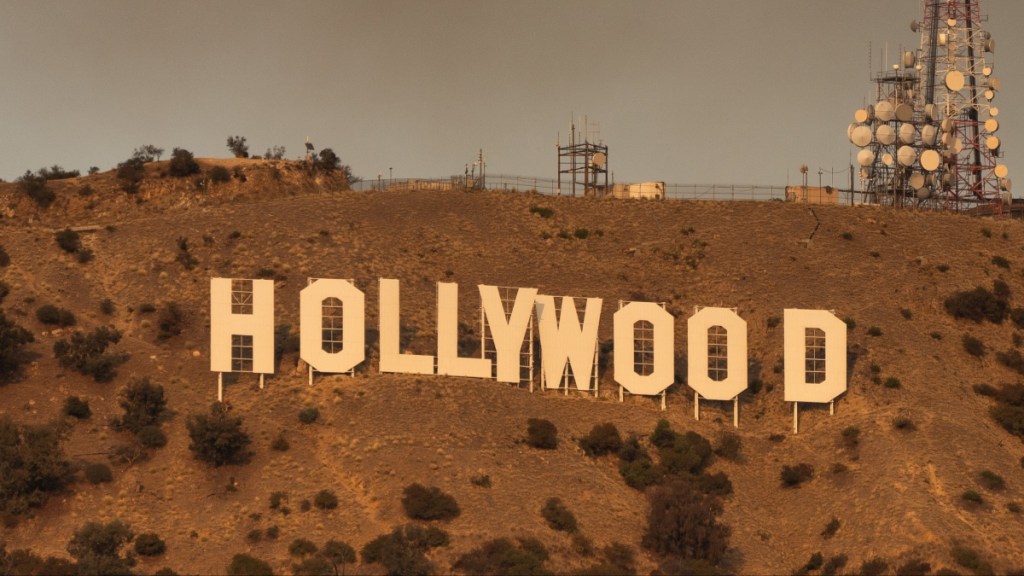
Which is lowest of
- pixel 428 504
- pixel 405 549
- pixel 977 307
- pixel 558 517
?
pixel 405 549

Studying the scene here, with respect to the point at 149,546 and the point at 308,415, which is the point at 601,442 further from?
the point at 149,546

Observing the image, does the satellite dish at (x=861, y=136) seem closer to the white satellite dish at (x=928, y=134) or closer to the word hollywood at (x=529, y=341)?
the white satellite dish at (x=928, y=134)

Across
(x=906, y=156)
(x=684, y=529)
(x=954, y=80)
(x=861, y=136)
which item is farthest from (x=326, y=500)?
(x=954, y=80)

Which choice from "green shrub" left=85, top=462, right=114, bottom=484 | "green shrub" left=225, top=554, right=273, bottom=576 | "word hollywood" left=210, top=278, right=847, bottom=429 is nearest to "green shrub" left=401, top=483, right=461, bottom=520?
"green shrub" left=225, top=554, right=273, bottom=576

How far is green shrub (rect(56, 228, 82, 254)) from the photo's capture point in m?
102

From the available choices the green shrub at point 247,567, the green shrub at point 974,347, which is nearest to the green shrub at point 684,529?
the green shrub at point 247,567

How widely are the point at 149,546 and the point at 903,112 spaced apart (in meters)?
63.6

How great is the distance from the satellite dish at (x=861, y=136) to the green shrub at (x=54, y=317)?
174 ft

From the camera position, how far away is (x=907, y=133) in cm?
11531

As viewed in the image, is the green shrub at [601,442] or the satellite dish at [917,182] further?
the satellite dish at [917,182]

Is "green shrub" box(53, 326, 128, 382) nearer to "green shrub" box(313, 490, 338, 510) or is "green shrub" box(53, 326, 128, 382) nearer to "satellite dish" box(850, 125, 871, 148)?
"green shrub" box(313, 490, 338, 510)

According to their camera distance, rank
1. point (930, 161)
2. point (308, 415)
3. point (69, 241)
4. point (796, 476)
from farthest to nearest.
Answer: point (930, 161), point (69, 241), point (796, 476), point (308, 415)

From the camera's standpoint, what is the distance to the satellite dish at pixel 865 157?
116 m

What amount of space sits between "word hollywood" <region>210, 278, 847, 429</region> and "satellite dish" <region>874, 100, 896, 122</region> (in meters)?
30.9
